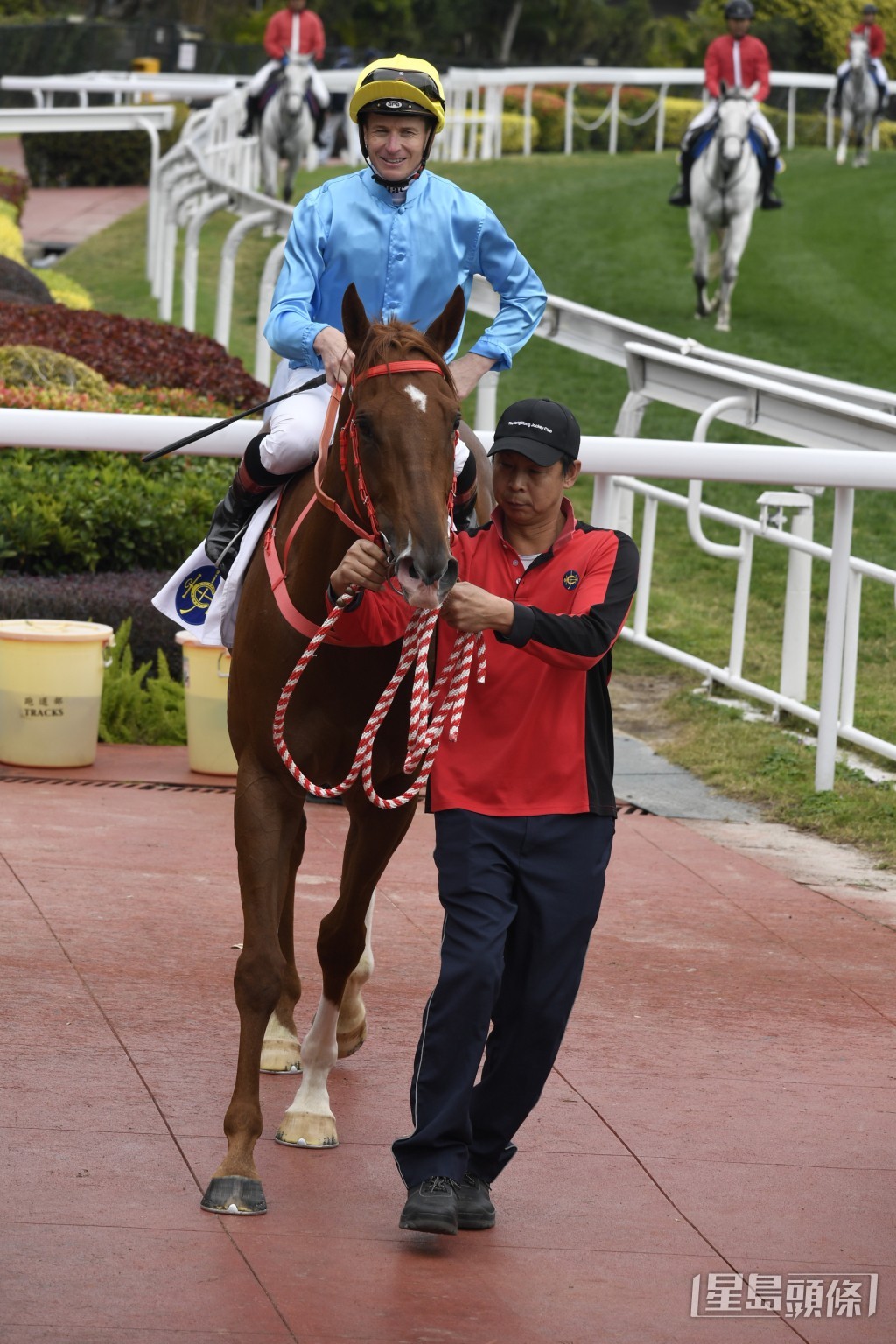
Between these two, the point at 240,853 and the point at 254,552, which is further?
the point at 254,552

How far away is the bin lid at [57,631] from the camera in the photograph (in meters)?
7.13

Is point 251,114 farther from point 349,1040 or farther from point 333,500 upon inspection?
point 333,500

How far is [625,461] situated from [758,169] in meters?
13.6

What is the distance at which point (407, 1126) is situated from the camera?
4227mm

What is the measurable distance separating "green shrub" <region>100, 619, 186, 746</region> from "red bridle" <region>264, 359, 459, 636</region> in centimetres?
373

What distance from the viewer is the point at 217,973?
5086mm

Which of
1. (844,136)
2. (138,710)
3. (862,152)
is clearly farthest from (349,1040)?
(844,136)

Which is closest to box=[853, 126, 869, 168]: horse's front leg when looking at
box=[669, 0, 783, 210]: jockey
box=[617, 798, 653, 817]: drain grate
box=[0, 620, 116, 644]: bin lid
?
box=[669, 0, 783, 210]: jockey

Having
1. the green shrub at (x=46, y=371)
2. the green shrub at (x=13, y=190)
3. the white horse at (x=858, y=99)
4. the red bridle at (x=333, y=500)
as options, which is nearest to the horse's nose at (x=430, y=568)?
the red bridle at (x=333, y=500)

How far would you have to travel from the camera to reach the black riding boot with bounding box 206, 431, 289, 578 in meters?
4.32

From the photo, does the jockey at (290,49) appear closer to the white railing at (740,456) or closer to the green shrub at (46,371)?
the white railing at (740,456)

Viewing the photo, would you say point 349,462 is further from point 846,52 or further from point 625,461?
point 846,52

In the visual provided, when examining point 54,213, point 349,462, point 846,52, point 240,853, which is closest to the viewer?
point 349,462

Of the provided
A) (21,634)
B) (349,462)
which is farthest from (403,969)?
(21,634)
